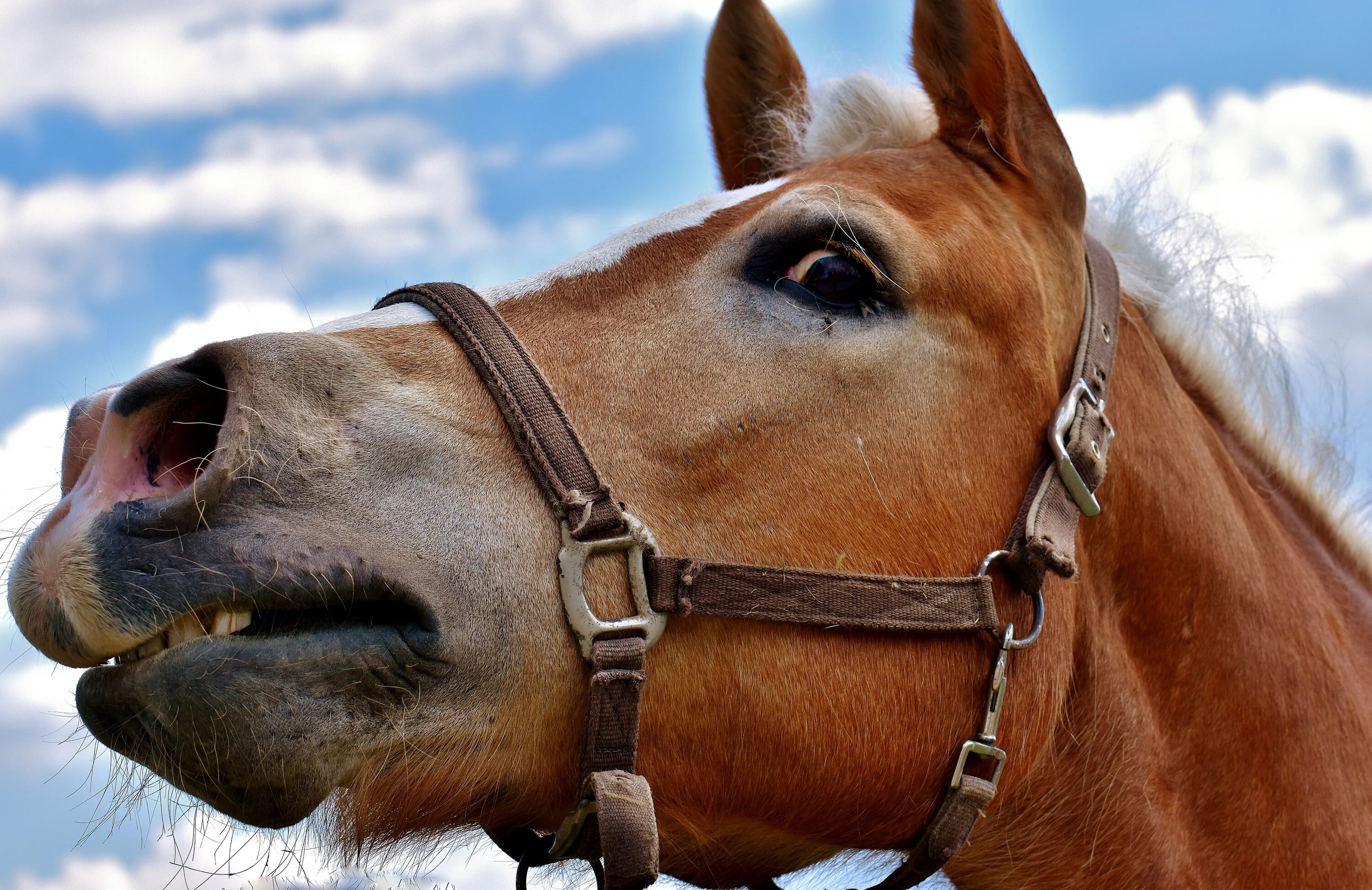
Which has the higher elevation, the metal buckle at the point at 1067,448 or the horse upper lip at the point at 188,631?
the horse upper lip at the point at 188,631

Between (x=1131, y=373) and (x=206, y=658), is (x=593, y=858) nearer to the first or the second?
(x=206, y=658)

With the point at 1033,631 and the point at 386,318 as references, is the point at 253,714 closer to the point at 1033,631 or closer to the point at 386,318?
the point at 386,318

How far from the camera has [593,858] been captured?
222cm

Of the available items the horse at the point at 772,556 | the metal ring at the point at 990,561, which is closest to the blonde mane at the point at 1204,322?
the horse at the point at 772,556

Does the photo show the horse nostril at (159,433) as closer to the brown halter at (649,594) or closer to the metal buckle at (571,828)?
the brown halter at (649,594)

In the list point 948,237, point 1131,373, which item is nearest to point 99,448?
point 948,237

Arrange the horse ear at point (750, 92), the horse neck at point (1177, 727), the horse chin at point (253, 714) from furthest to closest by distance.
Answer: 1. the horse ear at point (750, 92)
2. the horse neck at point (1177, 727)
3. the horse chin at point (253, 714)

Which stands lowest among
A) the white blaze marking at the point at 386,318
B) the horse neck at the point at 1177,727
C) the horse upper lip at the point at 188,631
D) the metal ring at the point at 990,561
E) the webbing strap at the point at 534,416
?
the horse neck at the point at 1177,727

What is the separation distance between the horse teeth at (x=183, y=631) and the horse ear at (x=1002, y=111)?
2163 mm

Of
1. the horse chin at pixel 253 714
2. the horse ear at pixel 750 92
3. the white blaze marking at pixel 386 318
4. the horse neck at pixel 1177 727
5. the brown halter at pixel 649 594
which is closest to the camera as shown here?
the horse chin at pixel 253 714

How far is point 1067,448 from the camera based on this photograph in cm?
256

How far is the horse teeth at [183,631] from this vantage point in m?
1.92

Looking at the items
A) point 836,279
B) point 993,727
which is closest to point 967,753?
point 993,727

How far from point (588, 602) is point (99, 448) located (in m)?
0.94
